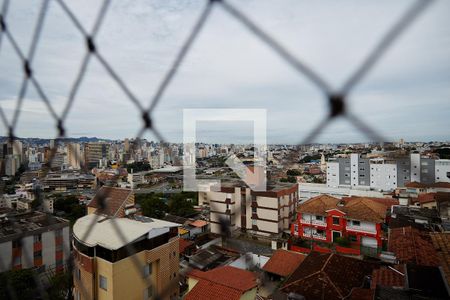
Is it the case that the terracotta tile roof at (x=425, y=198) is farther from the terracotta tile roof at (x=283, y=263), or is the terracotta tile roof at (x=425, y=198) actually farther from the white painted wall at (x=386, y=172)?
the white painted wall at (x=386, y=172)

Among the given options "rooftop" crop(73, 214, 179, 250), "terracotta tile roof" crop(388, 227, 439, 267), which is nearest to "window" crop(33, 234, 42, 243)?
"rooftop" crop(73, 214, 179, 250)

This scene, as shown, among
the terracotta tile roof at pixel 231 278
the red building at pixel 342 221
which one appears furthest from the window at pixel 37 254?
the red building at pixel 342 221

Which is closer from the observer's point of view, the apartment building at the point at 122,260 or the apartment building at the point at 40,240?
the apartment building at the point at 122,260

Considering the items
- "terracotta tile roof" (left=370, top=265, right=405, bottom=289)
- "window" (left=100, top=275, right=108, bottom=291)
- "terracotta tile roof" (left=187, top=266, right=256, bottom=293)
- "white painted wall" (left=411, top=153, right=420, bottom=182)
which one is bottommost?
"terracotta tile roof" (left=187, top=266, right=256, bottom=293)

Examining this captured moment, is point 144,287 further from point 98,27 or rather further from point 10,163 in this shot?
point 98,27

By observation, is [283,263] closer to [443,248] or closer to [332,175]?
[443,248]

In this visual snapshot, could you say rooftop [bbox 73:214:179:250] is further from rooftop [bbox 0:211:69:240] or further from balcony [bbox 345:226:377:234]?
balcony [bbox 345:226:377:234]
